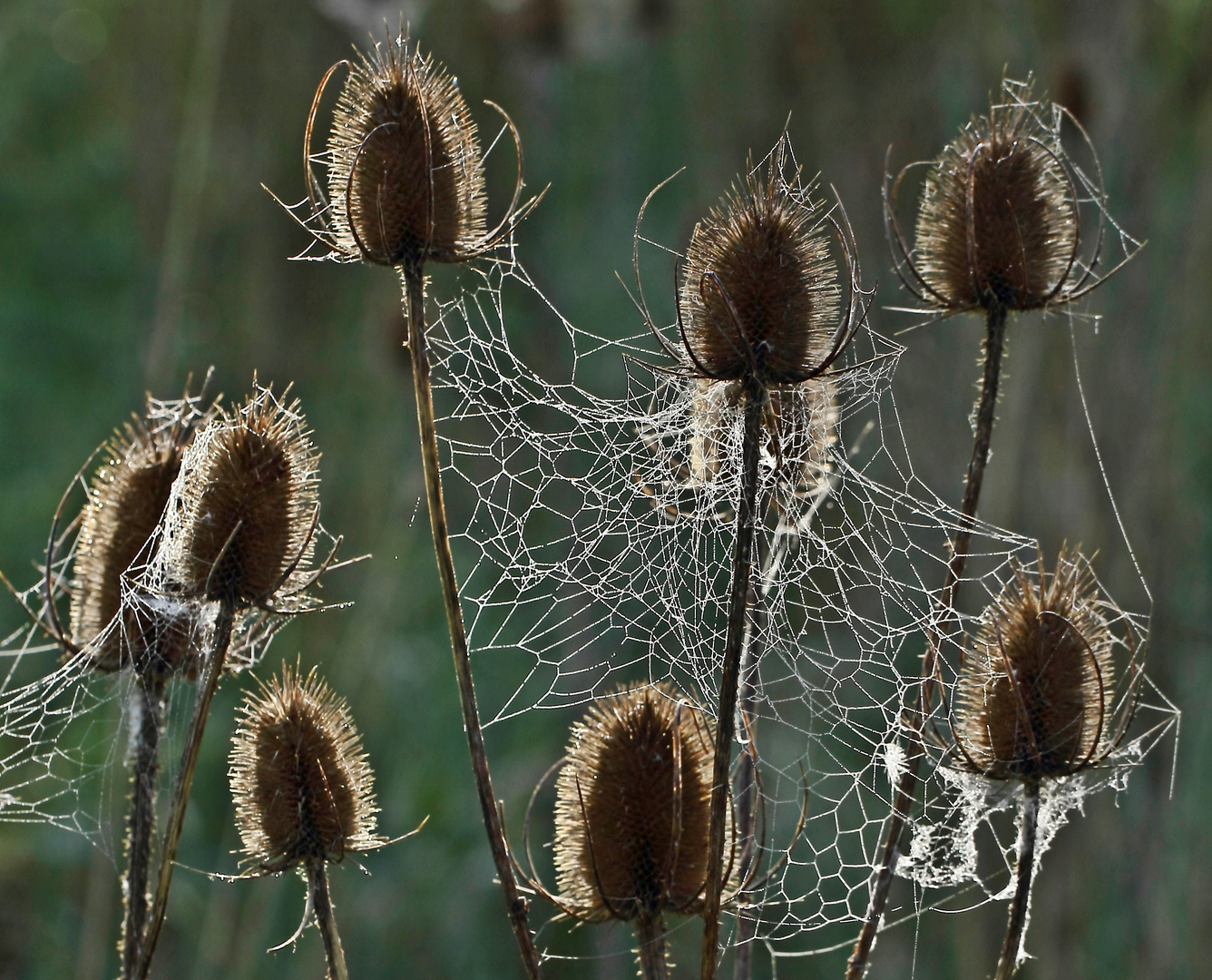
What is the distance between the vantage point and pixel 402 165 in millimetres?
888

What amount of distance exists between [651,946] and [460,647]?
0.95ft

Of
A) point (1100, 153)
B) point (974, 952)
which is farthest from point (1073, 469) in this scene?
point (974, 952)

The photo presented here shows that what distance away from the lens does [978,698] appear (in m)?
0.98

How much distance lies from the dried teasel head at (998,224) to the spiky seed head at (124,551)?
2.36ft

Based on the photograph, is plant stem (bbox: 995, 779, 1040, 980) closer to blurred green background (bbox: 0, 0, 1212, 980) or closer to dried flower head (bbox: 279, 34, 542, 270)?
dried flower head (bbox: 279, 34, 542, 270)

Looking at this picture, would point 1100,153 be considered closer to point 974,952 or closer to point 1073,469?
point 1073,469

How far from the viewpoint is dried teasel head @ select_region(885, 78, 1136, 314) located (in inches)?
39.7

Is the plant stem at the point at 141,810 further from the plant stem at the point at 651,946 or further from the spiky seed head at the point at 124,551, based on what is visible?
the plant stem at the point at 651,946

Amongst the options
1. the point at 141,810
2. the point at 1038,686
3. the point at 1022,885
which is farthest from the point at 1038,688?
the point at 141,810

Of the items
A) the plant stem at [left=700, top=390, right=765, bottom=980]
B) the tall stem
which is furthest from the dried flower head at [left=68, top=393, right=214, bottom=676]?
the tall stem

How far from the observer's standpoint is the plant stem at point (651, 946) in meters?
0.86

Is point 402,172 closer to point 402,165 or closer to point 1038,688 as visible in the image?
point 402,165

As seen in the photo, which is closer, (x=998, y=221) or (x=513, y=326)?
(x=998, y=221)

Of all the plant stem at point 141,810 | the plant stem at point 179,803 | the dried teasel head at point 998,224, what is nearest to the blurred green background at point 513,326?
the plant stem at point 141,810
